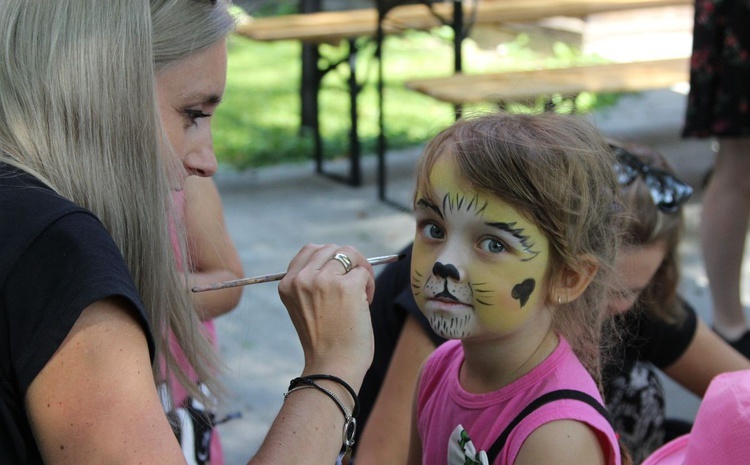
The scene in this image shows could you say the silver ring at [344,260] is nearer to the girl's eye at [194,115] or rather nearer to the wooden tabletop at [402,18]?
the girl's eye at [194,115]

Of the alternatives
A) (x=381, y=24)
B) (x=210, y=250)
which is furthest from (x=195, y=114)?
(x=381, y=24)

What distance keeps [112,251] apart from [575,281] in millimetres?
734

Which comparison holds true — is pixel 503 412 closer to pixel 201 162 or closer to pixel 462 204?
pixel 462 204

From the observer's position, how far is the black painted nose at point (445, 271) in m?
1.55

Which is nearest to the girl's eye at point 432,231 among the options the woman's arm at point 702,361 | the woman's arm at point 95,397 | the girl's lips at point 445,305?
the girl's lips at point 445,305

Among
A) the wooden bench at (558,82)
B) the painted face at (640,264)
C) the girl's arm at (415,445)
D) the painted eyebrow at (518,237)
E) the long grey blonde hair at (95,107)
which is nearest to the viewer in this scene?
the long grey blonde hair at (95,107)

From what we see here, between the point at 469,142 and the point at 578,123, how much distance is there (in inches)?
9.1

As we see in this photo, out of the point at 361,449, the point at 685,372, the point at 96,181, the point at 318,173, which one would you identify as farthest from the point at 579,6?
the point at 96,181

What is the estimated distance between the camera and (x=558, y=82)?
199 inches

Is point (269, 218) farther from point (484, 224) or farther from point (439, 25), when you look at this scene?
point (484, 224)

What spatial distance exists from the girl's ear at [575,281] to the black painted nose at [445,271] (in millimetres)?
187

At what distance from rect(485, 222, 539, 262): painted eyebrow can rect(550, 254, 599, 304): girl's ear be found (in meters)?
0.09

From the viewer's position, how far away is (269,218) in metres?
5.76

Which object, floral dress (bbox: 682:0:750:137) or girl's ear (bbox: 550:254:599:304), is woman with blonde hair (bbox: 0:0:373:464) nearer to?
girl's ear (bbox: 550:254:599:304)
